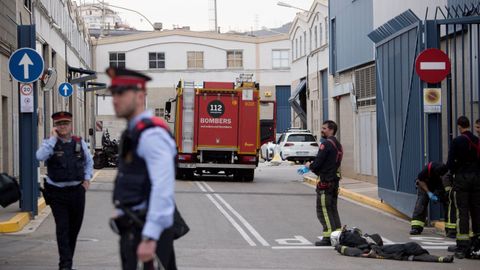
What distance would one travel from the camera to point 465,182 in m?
11.7

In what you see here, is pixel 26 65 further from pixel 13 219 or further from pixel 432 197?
pixel 432 197

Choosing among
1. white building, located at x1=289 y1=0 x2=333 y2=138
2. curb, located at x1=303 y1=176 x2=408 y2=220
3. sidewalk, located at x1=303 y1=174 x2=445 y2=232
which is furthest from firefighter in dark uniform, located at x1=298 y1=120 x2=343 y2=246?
white building, located at x1=289 y1=0 x2=333 y2=138

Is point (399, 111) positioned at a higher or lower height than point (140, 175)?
higher

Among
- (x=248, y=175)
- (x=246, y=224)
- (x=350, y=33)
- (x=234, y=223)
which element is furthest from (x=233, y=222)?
(x=350, y=33)

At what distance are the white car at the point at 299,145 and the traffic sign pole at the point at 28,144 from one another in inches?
958

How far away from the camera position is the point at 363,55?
86.7 ft

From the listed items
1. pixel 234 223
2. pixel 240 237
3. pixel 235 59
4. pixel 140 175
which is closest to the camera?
pixel 140 175

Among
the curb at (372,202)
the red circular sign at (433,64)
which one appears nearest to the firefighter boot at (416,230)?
the curb at (372,202)

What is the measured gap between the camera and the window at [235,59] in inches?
2539

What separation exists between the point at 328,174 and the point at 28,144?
5.79 m

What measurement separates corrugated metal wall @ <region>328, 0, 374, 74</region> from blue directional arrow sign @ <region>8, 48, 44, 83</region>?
13.1 metres

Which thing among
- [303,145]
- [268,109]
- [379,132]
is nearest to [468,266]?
[379,132]

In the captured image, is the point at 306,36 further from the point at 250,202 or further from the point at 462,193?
the point at 462,193

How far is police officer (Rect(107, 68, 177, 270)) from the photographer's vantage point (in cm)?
516
